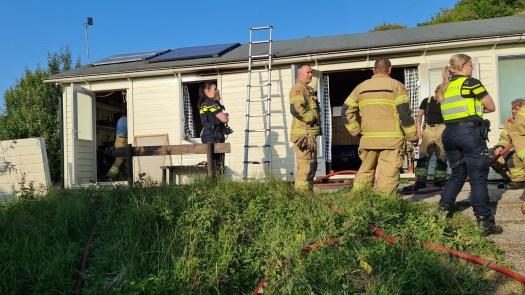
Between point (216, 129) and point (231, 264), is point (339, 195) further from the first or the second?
point (216, 129)

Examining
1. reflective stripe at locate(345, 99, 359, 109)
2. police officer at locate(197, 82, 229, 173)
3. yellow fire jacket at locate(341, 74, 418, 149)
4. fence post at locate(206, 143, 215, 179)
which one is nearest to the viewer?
yellow fire jacket at locate(341, 74, 418, 149)

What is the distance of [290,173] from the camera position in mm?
8484

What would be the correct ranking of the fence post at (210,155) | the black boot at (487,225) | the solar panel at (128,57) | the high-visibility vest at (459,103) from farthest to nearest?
the solar panel at (128,57)
the fence post at (210,155)
the high-visibility vest at (459,103)
the black boot at (487,225)

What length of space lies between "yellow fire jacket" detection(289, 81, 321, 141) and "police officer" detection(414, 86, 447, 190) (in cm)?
221

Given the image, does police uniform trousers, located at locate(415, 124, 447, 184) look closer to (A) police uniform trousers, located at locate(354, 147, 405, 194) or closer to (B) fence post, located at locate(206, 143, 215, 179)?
(A) police uniform trousers, located at locate(354, 147, 405, 194)

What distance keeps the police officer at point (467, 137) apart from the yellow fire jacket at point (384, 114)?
0.40m

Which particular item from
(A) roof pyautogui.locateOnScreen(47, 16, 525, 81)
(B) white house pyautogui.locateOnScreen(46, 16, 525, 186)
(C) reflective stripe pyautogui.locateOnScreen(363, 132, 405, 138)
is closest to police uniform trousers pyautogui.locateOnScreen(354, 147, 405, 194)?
(C) reflective stripe pyautogui.locateOnScreen(363, 132, 405, 138)

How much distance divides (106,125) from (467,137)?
9.82 metres

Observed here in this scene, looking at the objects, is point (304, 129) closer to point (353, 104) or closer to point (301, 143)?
point (301, 143)

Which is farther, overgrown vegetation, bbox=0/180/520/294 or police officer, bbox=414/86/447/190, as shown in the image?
police officer, bbox=414/86/447/190

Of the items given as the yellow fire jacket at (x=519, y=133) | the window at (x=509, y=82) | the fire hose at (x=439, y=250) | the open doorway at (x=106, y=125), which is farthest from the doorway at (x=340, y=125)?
the fire hose at (x=439, y=250)

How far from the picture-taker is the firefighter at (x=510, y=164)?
248 inches

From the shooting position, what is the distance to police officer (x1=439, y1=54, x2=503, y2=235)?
3918mm

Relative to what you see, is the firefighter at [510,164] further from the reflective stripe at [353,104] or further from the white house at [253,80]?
the reflective stripe at [353,104]
